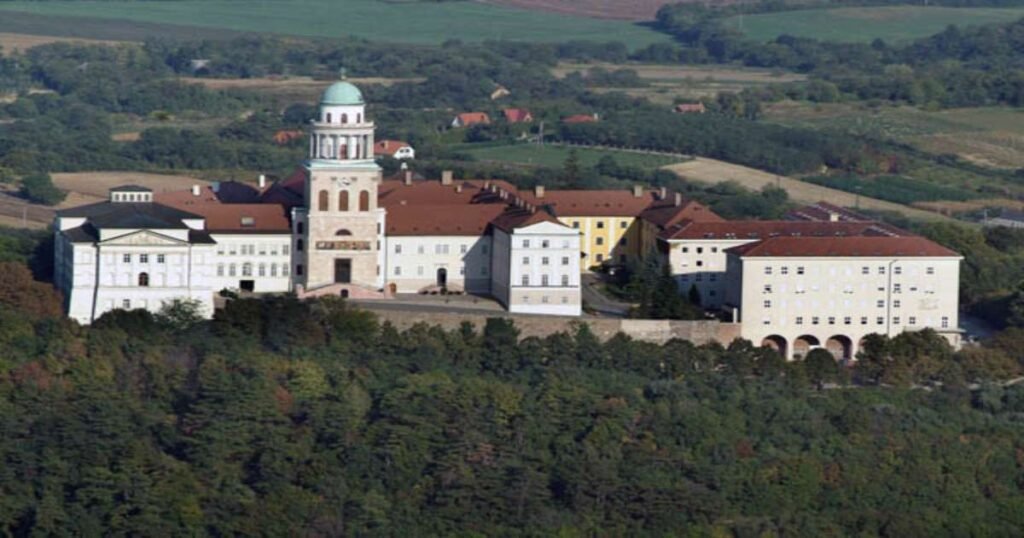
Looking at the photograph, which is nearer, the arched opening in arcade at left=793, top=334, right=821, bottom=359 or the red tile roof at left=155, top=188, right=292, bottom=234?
the arched opening in arcade at left=793, top=334, right=821, bottom=359

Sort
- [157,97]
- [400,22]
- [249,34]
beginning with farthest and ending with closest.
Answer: [400,22], [249,34], [157,97]

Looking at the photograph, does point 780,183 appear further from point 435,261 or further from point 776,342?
point 776,342

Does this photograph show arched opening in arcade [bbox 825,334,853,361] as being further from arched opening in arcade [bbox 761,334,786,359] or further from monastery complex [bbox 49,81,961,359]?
arched opening in arcade [bbox 761,334,786,359]

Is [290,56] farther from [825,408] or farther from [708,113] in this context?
[825,408]

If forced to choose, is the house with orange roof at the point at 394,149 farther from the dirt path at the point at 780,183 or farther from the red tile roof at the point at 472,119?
the red tile roof at the point at 472,119

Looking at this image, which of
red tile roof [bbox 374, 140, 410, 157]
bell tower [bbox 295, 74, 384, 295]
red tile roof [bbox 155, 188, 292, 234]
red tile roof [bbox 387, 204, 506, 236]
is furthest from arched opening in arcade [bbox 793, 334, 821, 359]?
red tile roof [bbox 374, 140, 410, 157]

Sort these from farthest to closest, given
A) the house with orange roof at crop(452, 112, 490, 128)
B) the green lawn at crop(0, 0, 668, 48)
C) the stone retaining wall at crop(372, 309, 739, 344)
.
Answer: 1. the green lawn at crop(0, 0, 668, 48)
2. the house with orange roof at crop(452, 112, 490, 128)
3. the stone retaining wall at crop(372, 309, 739, 344)

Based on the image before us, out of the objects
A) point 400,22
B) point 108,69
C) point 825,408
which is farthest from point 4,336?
point 400,22

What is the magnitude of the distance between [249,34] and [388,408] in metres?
78.7

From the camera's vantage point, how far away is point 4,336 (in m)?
53.2

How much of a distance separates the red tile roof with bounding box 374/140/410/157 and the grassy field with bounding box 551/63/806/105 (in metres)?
17.6

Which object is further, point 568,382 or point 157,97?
point 157,97

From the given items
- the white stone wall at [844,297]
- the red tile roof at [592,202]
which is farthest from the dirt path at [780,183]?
the white stone wall at [844,297]

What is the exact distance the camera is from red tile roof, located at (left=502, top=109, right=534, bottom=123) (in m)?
93.9
